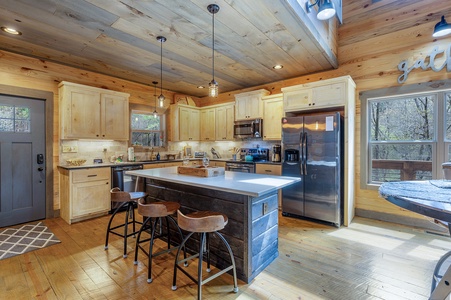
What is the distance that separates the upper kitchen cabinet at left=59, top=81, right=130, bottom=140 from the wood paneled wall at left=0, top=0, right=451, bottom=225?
33 cm

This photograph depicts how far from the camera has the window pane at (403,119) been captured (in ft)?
11.7

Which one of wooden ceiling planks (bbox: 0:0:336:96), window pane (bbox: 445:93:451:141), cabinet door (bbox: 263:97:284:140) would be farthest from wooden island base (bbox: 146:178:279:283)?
window pane (bbox: 445:93:451:141)

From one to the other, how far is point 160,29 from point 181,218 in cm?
238

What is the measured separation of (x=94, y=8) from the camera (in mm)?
2406

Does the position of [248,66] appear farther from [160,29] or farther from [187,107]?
[187,107]

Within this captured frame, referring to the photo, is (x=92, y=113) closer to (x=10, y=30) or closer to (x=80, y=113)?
(x=80, y=113)

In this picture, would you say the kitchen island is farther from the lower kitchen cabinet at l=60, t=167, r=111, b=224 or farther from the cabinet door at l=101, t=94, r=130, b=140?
the cabinet door at l=101, t=94, r=130, b=140

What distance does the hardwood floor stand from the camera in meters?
1.98

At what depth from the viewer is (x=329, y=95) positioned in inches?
148

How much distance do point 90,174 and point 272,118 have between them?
12.2ft

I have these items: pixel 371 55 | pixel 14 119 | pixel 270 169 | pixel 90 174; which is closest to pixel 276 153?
pixel 270 169

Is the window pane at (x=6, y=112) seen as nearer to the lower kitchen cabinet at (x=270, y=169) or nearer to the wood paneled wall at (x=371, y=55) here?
the wood paneled wall at (x=371, y=55)

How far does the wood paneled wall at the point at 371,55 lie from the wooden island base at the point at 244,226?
260 centimetres

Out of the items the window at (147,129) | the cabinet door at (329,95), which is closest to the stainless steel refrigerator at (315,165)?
the cabinet door at (329,95)
